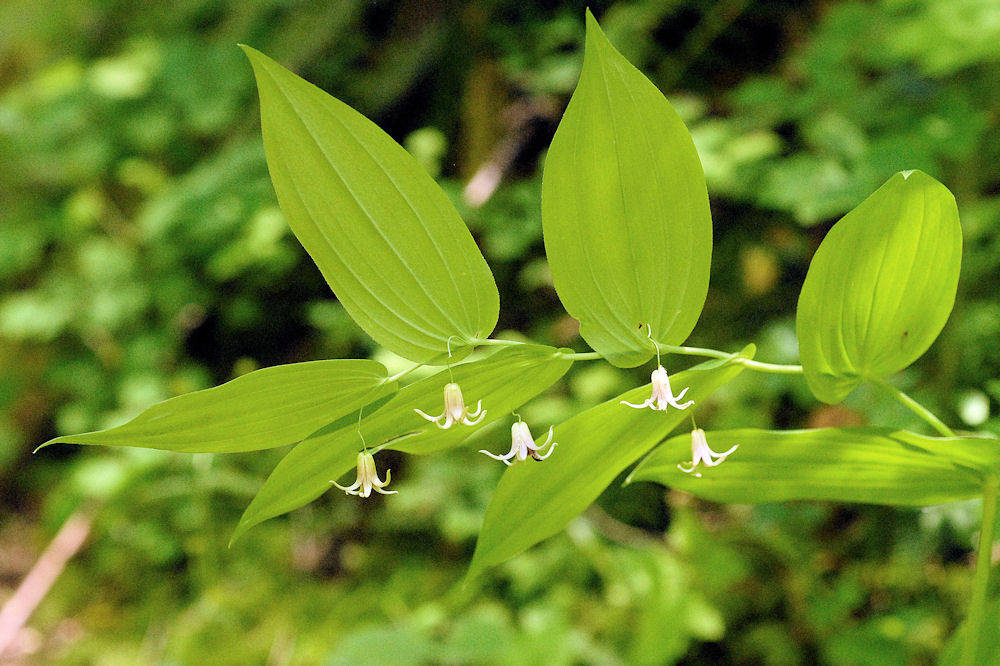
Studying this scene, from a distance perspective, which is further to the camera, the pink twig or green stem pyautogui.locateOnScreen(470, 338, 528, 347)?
the pink twig

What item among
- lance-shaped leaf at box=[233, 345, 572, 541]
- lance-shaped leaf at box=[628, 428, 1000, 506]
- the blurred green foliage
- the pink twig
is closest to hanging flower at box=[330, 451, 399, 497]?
lance-shaped leaf at box=[233, 345, 572, 541]

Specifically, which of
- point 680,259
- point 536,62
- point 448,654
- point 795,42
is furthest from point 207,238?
point 680,259

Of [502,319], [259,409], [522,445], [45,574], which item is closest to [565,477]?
[522,445]

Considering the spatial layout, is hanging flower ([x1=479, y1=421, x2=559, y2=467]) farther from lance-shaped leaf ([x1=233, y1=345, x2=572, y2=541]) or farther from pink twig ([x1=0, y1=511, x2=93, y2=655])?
pink twig ([x1=0, y1=511, x2=93, y2=655])

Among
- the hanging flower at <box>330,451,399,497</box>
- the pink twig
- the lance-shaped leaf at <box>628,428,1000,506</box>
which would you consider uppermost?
the hanging flower at <box>330,451,399,497</box>

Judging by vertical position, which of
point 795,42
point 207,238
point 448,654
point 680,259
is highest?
point 680,259

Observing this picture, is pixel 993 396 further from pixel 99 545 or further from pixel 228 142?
pixel 228 142

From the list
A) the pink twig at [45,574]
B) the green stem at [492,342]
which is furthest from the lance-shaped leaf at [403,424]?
the pink twig at [45,574]

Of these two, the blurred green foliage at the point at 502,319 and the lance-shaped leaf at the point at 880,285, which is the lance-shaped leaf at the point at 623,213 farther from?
the blurred green foliage at the point at 502,319
